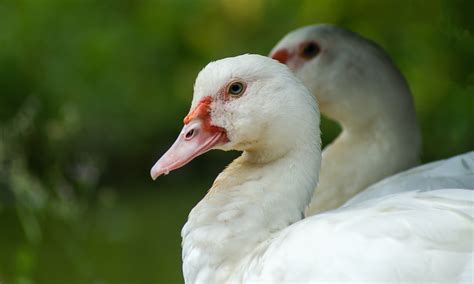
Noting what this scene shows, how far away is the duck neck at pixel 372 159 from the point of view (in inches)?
162

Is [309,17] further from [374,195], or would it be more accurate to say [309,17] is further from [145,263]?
[374,195]

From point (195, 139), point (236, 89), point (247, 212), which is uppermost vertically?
point (236, 89)

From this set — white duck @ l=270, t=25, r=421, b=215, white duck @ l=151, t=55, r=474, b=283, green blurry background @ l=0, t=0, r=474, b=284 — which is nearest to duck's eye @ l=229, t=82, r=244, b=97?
white duck @ l=151, t=55, r=474, b=283

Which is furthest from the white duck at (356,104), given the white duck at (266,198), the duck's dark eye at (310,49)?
the white duck at (266,198)

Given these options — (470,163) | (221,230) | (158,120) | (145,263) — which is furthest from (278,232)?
(158,120)

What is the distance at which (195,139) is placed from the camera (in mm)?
3014

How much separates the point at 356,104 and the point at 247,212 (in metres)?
1.32

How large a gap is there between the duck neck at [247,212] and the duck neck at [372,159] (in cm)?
108

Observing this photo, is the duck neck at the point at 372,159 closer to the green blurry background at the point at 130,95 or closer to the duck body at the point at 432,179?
the duck body at the point at 432,179

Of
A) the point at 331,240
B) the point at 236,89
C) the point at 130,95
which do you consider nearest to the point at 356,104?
the point at 236,89

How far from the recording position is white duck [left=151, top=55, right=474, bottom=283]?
2.69 m

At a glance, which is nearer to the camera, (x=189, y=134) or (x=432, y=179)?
(x=189, y=134)

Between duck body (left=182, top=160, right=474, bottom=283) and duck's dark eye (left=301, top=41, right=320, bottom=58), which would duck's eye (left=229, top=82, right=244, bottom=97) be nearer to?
duck body (left=182, top=160, right=474, bottom=283)

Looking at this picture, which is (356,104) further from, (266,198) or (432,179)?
(266,198)
